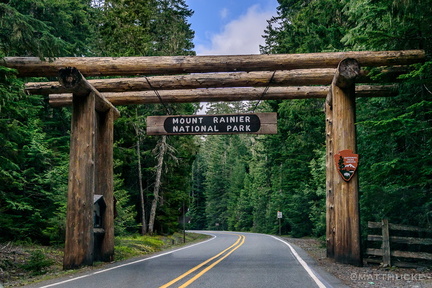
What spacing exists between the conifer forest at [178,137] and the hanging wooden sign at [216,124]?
22.7 inches

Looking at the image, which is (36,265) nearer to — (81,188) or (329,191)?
(81,188)

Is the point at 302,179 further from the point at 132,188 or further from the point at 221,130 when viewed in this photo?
the point at 221,130

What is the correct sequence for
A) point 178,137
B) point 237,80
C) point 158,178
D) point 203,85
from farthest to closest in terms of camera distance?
1. point 178,137
2. point 158,178
3. point 203,85
4. point 237,80

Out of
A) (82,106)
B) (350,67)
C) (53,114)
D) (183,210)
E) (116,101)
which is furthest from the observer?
(183,210)

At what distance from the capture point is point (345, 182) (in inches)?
443

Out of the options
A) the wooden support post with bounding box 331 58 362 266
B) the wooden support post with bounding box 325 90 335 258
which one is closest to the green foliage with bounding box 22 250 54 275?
→ the wooden support post with bounding box 331 58 362 266

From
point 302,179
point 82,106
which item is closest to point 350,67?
point 82,106

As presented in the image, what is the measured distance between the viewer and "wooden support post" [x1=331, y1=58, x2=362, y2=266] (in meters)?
10.8

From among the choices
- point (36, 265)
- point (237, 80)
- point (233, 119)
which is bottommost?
point (36, 265)

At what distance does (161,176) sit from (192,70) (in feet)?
69.2

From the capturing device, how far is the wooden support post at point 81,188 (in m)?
10.5

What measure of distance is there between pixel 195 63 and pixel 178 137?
2131 centimetres

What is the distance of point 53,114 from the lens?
26500 millimetres

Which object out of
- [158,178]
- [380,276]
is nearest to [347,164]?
[380,276]
